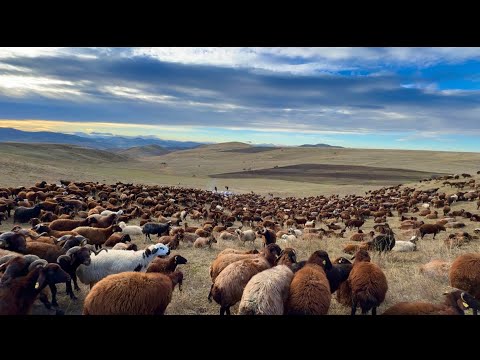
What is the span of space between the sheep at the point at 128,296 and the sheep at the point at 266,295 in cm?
152

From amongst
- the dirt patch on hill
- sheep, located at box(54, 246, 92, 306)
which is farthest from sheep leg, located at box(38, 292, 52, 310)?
the dirt patch on hill

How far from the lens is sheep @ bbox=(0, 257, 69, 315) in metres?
5.83

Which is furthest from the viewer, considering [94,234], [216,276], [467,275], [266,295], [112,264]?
[94,234]

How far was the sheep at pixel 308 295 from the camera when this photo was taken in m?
5.94

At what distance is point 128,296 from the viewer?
5.84 meters

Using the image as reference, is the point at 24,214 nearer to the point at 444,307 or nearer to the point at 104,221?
the point at 104,221

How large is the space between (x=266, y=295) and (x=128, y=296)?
2399 millimetres

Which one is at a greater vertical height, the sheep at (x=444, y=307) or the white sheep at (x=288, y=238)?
the sheep at (x=444, y=307)

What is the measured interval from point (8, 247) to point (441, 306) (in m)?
9.89

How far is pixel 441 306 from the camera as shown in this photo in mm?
5828

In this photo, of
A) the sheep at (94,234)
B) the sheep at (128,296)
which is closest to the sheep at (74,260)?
the sheep at (128,296)

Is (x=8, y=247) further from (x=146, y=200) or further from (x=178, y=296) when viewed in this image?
(x=146, y=200)

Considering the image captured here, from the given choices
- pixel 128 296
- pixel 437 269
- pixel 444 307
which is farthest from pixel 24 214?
pixel 444 307

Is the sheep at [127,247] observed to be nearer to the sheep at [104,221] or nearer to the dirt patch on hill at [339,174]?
the sheep at [104,221]
